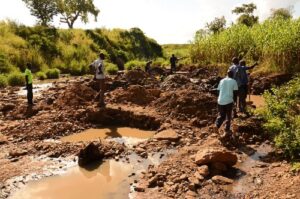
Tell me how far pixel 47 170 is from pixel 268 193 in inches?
168

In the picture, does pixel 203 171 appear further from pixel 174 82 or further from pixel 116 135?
pixel 174 82

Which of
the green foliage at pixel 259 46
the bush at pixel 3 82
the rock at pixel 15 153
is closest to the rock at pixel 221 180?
the rock at pixel 15 153

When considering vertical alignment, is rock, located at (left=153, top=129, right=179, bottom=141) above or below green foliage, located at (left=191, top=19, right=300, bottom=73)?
below

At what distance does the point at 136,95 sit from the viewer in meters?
12.5

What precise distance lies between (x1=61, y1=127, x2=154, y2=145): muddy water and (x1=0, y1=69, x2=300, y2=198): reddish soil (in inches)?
12.1

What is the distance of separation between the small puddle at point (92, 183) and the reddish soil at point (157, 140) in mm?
252

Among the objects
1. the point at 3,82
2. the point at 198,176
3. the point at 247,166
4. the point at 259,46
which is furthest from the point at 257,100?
the point at 3,82

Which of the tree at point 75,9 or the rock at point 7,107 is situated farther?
the tree at point 75,9

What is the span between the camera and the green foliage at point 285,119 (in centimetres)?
716

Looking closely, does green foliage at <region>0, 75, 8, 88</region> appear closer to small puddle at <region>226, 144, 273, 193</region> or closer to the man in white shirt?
the man in white shirt

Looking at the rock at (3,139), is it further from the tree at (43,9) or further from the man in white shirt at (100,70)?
the tree at (43,9)

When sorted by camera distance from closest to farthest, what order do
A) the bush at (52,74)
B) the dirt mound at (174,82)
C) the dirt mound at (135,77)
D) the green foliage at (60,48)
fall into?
the dirt mound at (174,82)
the dirt mound at (135,77)
the bush at (52,74)
the green foliage at (60,48)

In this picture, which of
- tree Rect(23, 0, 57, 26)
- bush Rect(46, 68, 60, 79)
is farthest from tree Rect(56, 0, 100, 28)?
bush Rect(46, 68, 60, 79)

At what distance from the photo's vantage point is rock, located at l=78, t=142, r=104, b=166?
308 inches
